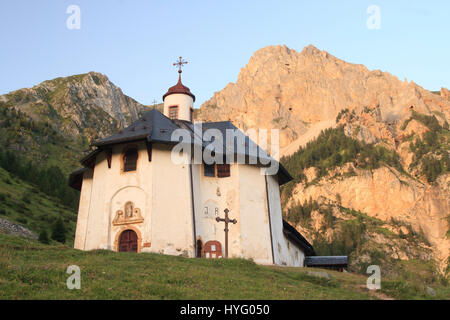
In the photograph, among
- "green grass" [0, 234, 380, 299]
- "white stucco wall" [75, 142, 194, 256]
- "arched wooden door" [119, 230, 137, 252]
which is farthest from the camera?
"arched wooden door" [119, 230, 137, 252]

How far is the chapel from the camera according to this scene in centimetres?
3216

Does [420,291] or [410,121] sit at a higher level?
[410,121]

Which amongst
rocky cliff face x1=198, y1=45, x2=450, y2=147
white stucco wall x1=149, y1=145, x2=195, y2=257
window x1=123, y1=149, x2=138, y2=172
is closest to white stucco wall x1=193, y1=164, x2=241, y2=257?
white stucco wall x1=149, y1=145, x2=195, y2=257

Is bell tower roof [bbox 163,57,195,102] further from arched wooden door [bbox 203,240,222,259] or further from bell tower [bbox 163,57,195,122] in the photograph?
arched wooden door [bbox 203,240,222,259]

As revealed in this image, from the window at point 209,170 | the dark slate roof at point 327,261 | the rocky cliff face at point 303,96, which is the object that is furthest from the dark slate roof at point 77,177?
the rocky cliff face at point 303,96

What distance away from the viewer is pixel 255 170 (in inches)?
1465

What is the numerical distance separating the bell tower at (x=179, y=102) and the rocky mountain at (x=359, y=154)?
7918cm

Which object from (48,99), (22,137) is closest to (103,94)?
(48,99)

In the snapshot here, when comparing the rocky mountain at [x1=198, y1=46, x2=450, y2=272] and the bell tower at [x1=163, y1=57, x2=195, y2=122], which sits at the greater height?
the rocky mountain at [x1=198, y1=46, x2=450, y2=272]

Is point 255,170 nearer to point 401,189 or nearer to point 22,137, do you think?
point 22,137

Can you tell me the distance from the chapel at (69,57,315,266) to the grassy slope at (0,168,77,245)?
21096 mm

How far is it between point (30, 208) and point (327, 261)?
3989cm

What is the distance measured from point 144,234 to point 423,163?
412ft

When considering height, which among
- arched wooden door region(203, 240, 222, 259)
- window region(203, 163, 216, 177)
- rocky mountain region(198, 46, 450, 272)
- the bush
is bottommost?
arched wooden door region(203, 240, 222, 259)
